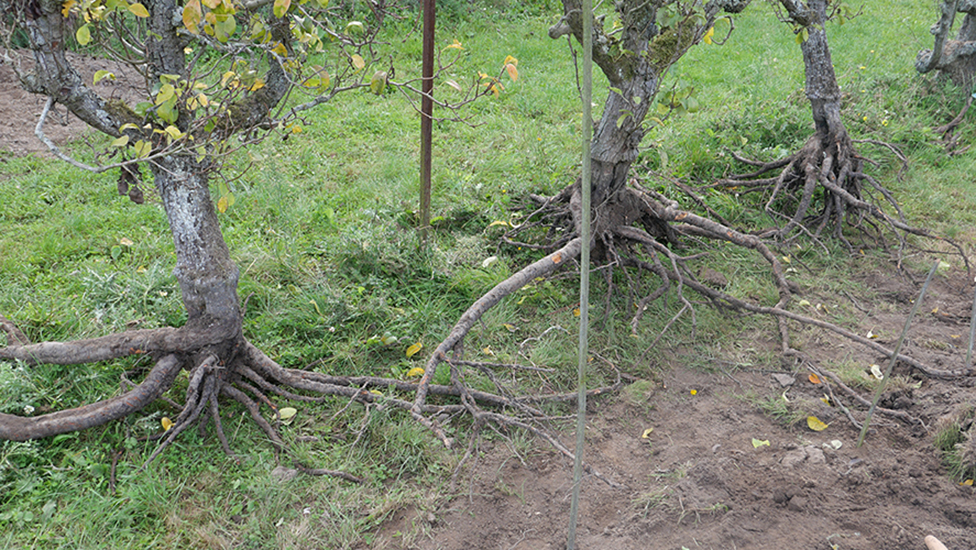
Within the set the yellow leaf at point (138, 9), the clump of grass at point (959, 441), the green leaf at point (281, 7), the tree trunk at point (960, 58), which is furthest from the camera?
the tree trunk at point (960, 58)

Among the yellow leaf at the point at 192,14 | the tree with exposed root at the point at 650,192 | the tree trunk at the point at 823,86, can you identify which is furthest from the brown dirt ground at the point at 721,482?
the tree trunk at the point at 823,86

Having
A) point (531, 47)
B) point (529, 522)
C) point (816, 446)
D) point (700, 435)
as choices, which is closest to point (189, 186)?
point (529, 522)

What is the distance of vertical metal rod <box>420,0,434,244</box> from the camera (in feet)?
10.8

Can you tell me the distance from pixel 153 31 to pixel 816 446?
3145mm

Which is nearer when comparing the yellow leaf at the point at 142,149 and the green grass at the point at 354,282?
the yellow leaf at the point at 142,149

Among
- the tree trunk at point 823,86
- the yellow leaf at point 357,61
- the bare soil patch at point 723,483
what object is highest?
the yellow leaf at point 357,61

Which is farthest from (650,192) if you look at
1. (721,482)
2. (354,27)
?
(354,27)

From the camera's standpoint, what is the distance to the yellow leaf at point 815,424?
2.79 metres

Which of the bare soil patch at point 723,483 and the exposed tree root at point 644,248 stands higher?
the exposed tree root at point 644,248

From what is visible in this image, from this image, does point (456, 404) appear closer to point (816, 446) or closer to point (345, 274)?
point (345, 274)

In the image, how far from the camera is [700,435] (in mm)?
2820

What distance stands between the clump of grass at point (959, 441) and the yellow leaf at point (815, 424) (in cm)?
42

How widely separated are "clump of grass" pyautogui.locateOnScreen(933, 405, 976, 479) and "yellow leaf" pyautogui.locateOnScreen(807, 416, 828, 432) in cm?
42

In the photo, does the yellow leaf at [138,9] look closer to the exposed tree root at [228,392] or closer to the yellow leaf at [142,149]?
the yellow leaf at [142,149]
